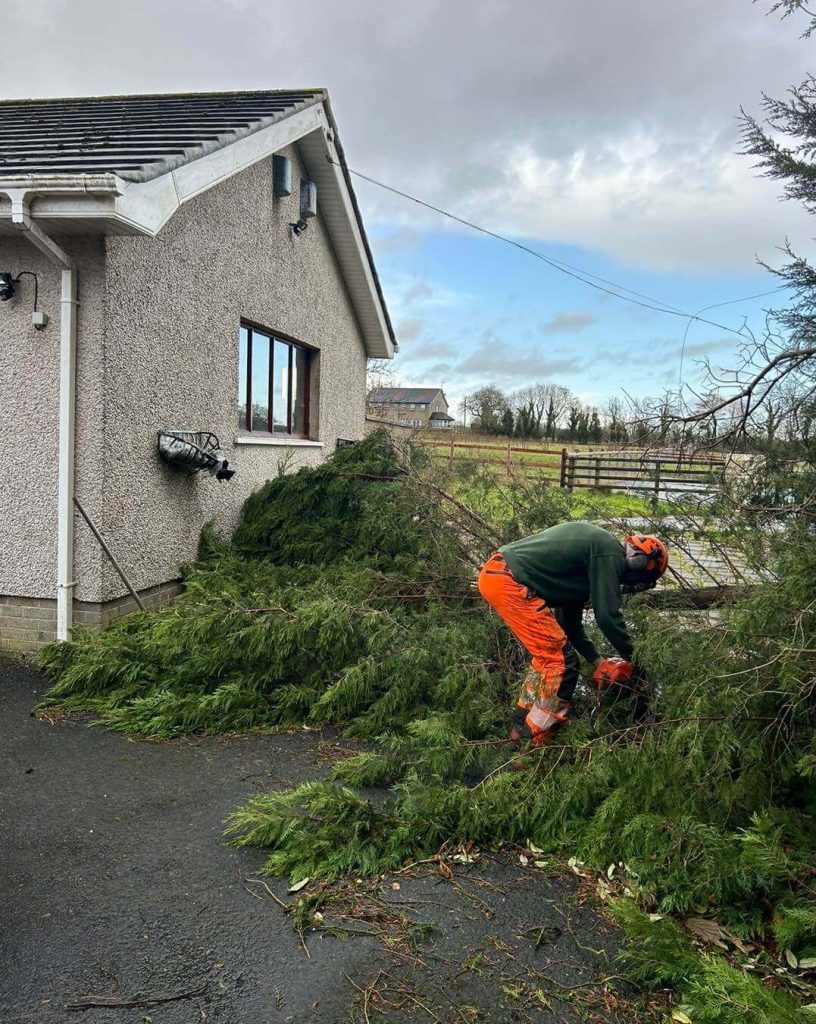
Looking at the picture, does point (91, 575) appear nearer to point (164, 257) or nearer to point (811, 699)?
point (164, 257)

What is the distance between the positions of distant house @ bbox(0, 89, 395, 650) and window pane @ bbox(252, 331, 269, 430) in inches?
1.4

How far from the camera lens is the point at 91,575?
5.79 m

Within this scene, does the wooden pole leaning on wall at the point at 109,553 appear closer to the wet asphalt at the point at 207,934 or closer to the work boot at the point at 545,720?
the wet asphalt at the point at 207,934

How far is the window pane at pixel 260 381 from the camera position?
8.89 m

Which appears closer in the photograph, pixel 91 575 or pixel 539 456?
pixel 91 575

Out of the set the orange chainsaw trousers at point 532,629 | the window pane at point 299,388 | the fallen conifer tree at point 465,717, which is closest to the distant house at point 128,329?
the fallen conifer tree at point 465,717

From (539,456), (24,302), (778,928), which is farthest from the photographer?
(539,456)

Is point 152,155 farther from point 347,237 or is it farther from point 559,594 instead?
point 347,237

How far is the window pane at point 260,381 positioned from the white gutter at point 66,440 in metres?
3.31

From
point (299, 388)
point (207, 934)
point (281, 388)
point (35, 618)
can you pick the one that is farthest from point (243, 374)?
point (207, 934)

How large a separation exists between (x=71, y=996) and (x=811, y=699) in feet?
9.98

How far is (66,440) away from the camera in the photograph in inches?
222

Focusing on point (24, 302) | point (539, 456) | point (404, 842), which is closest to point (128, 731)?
point (404, 842)

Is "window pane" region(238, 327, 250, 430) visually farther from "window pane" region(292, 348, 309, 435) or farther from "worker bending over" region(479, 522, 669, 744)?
"worker bending over" region(479, 522, 669, 744)
